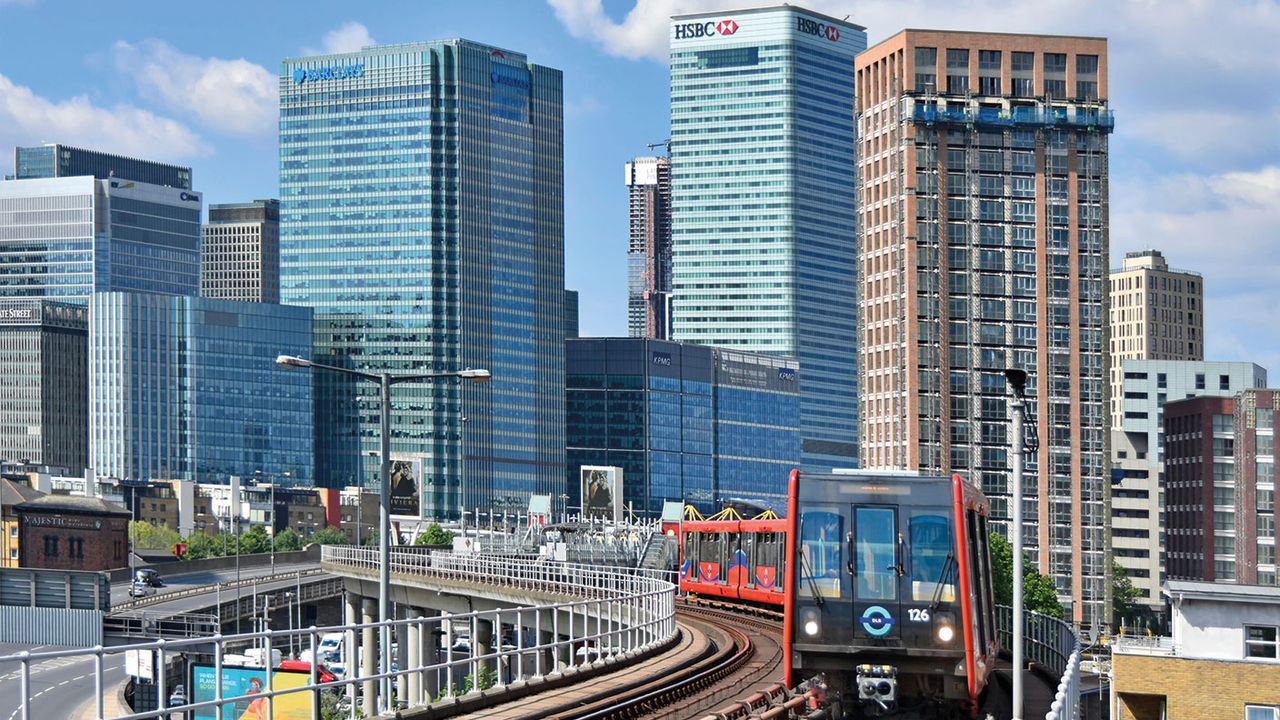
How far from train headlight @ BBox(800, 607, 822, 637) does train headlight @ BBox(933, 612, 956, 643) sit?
1.99 meters

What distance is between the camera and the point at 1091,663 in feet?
363

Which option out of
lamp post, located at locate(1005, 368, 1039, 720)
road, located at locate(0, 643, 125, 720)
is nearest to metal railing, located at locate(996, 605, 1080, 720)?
lamp post, located at locate(1005, 368, 1039, 720)

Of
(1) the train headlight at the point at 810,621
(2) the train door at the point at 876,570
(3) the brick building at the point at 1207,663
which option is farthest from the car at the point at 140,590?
(2) the train door at the point at 876,570

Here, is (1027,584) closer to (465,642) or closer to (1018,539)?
(465,642)

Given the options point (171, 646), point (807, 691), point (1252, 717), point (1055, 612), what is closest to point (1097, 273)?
point (1055, 612)

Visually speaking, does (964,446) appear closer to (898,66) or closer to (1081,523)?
(1081,523)

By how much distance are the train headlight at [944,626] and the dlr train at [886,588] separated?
0.02m

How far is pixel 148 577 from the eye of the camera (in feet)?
533

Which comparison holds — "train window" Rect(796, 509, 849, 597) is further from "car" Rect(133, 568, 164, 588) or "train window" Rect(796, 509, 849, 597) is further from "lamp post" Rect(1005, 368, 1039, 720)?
"car" Rect(133, 568, 164, 588)

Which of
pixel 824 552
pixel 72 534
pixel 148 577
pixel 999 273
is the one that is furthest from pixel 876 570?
pixel 999 273

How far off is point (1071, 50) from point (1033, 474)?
38534 mm

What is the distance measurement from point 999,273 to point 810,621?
465ft

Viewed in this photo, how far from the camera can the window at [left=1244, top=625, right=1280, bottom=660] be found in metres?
62.4

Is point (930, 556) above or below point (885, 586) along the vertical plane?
above
